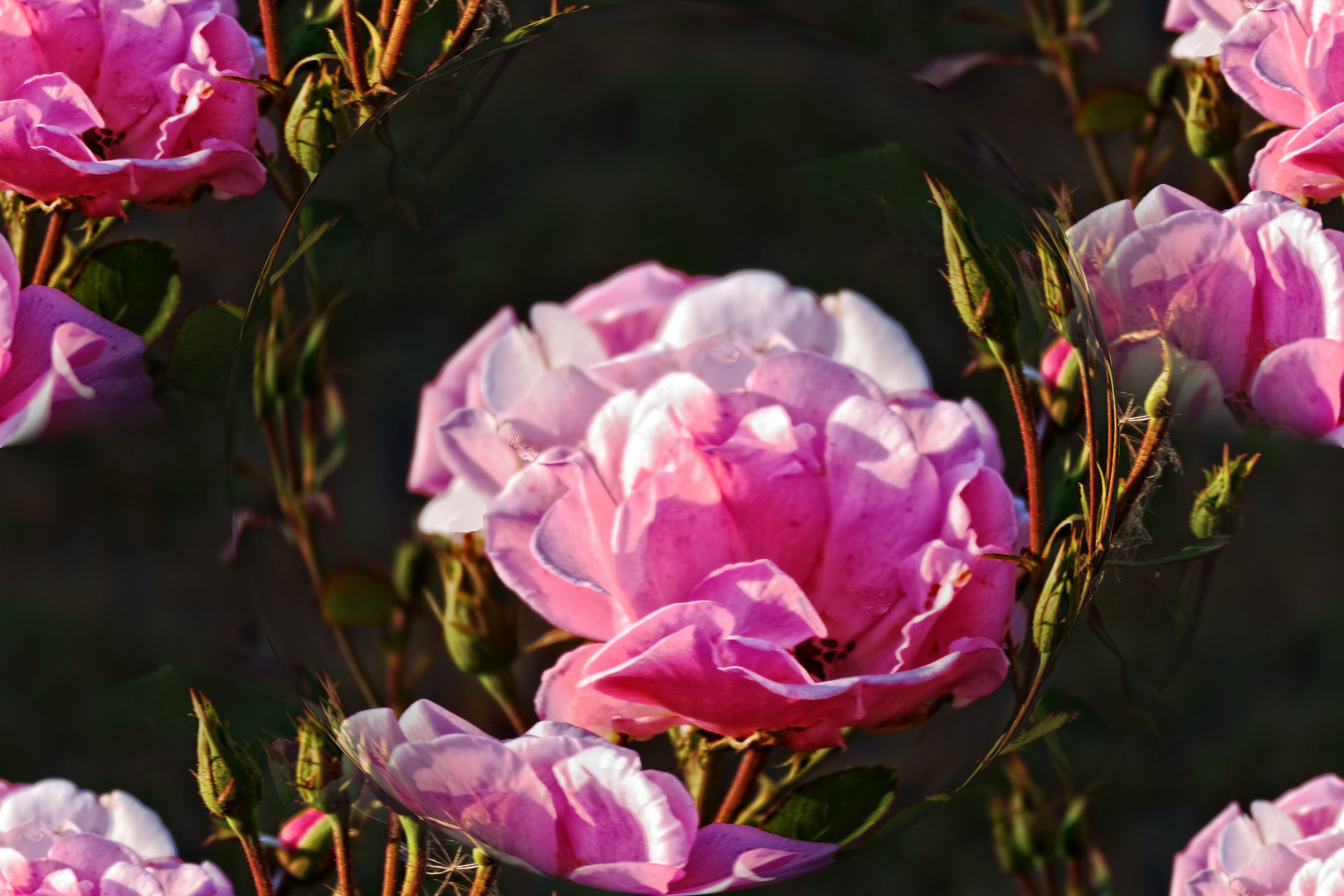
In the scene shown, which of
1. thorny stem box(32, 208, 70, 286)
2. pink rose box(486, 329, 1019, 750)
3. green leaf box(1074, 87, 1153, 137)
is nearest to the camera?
pink rose box(486, 329, 1019, 750)

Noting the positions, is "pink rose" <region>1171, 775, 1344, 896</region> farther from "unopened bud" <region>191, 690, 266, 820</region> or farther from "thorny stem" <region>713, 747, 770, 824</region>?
"unopened bud" <region>191, 690, 266, 820</region>

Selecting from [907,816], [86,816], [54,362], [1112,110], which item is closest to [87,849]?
[86,816]

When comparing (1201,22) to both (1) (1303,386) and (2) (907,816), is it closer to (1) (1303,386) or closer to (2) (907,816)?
(1) (1303,386)

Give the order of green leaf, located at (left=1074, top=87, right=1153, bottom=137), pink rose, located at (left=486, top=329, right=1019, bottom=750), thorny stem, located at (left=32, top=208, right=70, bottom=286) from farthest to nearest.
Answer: green leaf, located at (left=1074, top=87, right=1153, bottom=137), thorny stem, located at (left=32, top=208, right=70, bottom=286), pink rose, located at (left=486, top=329, right=1019, bottom=750)

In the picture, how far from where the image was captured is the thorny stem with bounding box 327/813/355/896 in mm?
406

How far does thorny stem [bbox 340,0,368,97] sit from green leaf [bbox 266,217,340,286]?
6 cm

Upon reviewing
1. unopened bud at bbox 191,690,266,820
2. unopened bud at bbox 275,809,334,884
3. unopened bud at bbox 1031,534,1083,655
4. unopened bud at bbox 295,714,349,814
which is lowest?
unopened bud at bbox 275,809,334,884

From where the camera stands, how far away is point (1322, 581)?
0.92 meters

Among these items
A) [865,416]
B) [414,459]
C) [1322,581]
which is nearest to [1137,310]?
[865,416]

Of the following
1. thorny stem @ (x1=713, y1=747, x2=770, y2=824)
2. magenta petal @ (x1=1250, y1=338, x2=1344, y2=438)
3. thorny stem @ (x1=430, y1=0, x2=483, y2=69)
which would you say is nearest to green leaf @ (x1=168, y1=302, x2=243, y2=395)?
thorny stem @ (x1=430, y1=0, x2=483, y2=69)

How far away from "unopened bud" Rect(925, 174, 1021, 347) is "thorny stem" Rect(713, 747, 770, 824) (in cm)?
14

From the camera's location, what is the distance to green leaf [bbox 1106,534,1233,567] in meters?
0.41

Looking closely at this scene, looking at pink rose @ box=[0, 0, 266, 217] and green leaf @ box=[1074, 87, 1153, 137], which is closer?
pink rose @ box=[0, 0, 266, 217]

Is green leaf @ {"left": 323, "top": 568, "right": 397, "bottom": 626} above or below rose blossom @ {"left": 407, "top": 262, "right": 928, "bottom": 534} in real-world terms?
below
